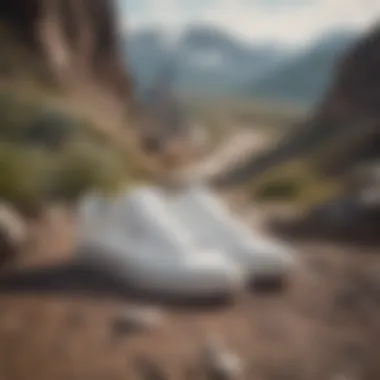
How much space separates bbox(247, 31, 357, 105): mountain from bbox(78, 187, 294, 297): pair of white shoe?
0.26 metres

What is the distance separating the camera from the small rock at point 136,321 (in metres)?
1.37

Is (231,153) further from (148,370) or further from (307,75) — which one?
(148,370)

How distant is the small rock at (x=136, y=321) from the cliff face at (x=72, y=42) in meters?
0.42

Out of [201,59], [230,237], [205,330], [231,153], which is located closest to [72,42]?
[201,59]

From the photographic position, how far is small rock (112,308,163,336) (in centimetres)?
137

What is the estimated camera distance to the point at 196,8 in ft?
5.07

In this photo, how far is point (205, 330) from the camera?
1.37 metres

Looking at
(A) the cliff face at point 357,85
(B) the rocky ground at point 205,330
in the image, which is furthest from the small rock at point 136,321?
(A) the cliff face at point 357,85

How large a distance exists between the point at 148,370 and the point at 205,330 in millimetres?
127

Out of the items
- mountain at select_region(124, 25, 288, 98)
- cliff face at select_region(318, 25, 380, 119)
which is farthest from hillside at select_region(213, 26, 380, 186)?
mountain at select_region(124, 25, 288, 98)

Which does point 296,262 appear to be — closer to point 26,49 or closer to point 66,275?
point 66,275

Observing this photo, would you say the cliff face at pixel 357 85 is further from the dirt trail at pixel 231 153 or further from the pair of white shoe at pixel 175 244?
the pair of white shoe at pixel 175 244

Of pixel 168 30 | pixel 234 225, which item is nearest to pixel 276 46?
pixel 168 30

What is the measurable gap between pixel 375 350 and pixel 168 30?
28.9 inches
